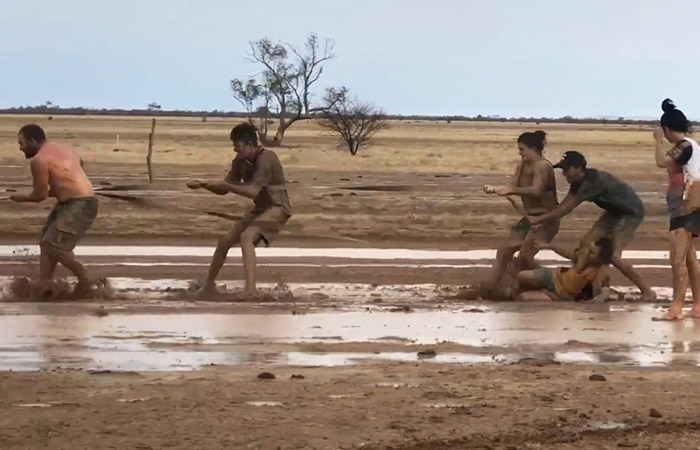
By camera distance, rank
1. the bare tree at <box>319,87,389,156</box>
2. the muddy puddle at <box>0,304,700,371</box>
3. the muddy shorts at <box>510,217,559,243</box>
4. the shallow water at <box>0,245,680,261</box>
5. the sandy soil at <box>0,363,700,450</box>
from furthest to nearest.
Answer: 1. the bare tree at <box>319,87,389,156</box>
2. the shallow water at <box>0,245,680,261</box>
3. the muddy shorts at <box>510,217,559,243</box>
4. the muddy puddle at <box>0,304,700,371</box>
5. the sandy soil at <box>0,363,700,450</box>

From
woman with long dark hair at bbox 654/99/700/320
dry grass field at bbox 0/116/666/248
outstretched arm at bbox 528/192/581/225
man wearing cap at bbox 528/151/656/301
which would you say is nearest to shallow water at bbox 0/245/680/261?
dry grass field at bbox 0/116/666/248

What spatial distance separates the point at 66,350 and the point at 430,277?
5764 millimetres

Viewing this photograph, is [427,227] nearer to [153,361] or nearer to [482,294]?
[482,294]

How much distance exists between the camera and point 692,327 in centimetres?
966

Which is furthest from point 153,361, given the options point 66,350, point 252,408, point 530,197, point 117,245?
point 117,245

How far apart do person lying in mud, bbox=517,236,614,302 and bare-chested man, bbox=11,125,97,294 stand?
3.85 m

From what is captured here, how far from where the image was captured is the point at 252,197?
11.5m

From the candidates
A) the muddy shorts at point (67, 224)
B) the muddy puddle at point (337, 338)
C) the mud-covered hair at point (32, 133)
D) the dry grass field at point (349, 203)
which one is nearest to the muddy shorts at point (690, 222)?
the muddy puddle at point (337, 338)

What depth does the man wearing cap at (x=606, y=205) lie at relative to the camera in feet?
37.0

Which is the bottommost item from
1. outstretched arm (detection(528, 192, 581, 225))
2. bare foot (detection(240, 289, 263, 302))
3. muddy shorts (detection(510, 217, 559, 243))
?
bare foot (detection(240, 289, 263, 302))

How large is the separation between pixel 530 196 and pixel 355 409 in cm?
544

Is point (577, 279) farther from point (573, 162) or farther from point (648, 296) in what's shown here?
point (573, 162)

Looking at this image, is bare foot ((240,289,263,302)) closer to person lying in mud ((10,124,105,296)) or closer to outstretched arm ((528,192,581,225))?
person lying in mud ((10,124,105,296))

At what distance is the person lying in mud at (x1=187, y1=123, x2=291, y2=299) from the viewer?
11.3 meters
